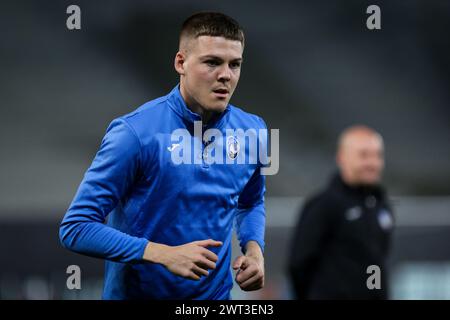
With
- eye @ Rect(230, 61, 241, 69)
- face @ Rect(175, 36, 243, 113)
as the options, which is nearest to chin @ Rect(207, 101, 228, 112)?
face @ Rect(175, 36, 243, 113)

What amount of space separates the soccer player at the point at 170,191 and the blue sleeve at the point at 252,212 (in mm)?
99

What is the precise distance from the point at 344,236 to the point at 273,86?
3.30m

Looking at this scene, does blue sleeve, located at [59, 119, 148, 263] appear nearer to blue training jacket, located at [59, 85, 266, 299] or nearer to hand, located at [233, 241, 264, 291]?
blue training jacket, located at [59, 85, 266, 299]

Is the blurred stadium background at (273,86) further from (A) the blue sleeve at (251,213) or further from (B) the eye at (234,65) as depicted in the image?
(B) the eye at (234,65)

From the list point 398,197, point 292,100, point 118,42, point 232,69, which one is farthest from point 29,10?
point 232,69

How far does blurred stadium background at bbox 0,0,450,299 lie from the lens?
7.26 metres

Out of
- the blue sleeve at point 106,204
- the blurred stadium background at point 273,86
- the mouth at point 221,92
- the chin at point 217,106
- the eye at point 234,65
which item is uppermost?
the blurred stadium background at point 273,86

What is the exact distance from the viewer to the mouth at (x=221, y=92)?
10.0 feet

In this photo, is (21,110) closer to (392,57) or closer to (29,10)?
(29,10)

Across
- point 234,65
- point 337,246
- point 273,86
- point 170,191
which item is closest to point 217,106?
point 234,65

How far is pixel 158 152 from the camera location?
2.97 metres

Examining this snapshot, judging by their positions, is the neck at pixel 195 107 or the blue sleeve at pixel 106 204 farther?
the neck at pixel 195 107

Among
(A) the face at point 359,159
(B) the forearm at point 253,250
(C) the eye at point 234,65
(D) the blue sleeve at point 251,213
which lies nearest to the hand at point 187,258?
(B) the forearm at point 253,250

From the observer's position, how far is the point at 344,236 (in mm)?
4746
